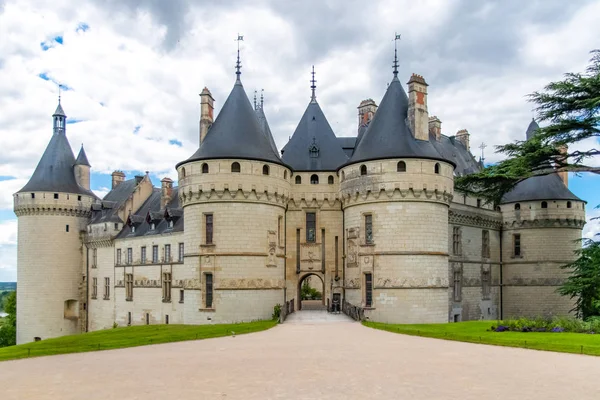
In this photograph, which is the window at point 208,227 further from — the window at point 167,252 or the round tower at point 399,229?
the window at point 167,252

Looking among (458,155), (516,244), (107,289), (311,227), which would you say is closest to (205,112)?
(311,227)

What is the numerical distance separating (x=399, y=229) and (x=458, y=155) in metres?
17.8

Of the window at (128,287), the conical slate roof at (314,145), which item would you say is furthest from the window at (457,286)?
the window at (128,287)

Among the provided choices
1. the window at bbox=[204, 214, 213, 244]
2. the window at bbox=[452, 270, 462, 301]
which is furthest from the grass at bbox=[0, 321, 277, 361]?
the window at bbox=[452, 270, 462, 301]

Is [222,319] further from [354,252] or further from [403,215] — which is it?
[403,215]

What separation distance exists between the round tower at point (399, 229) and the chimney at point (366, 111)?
8561mm

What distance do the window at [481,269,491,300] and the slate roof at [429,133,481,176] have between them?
7531mm

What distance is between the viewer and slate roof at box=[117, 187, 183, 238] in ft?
147

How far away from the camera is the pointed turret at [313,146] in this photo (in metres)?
37.9

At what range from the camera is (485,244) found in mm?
44938

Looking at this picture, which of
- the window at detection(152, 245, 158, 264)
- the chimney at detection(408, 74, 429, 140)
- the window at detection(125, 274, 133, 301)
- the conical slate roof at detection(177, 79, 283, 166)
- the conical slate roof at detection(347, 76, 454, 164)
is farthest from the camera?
the window at detection(125, 274, 133, 301)

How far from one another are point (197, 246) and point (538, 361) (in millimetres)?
20662

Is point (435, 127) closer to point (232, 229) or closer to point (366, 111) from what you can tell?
point (366, 111)

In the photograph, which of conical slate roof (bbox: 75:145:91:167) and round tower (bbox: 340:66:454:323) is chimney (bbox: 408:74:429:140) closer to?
round tower (bbox: 340:66:454:323)
